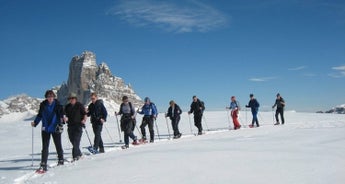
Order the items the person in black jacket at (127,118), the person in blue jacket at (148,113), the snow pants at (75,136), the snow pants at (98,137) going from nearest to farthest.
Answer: the snow pants at (75,136) → the snow pants at (98,137) → the person in black jacket at (127,118) → the person in blue jacket at (148,113)

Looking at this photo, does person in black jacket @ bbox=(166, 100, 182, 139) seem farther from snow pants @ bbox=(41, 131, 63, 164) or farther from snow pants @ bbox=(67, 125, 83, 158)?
snow pants @ bbox=(41, 131, 63, 164)

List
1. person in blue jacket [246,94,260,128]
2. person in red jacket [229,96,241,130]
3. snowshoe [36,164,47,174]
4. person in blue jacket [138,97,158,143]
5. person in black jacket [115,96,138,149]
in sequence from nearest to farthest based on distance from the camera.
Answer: snowshoe [36,164,47,174] < person in black jacket [115,96,138,149] < person in blue jacket [138,97,158,143] < person in red jacket [229,96,241,130] < person in blue jacket [246,94,260,128]

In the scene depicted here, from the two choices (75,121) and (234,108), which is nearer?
(75,121)

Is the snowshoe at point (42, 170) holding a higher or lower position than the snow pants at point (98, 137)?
lower

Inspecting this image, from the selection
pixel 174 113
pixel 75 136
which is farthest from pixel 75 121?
pixel 174 113

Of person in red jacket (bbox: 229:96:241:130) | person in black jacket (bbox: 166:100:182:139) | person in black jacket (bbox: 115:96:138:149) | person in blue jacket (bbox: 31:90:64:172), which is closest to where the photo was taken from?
person in blue jacket (bbox: 31:90:64:172)

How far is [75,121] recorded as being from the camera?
1112cm

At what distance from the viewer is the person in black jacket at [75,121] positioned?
36.3 ft

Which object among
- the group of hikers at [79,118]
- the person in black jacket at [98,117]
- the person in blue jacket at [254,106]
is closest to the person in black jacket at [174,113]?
the group of hikers at [79,118]

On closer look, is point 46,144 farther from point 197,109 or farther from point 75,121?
point 197,109

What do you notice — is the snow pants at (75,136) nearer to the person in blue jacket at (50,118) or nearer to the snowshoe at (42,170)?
the person in blue jacket at (50,118)

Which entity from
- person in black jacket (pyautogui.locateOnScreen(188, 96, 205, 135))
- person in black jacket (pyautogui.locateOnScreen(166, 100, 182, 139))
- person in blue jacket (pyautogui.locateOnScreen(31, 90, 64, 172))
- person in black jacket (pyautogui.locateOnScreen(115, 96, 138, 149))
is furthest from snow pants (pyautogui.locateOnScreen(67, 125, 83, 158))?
person in black jacket (pyautogui.locateOnScreen(188, 96, 205, 135))

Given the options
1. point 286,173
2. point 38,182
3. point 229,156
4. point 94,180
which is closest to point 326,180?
point 286,173

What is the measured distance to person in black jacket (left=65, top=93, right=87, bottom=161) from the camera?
11062 mm
